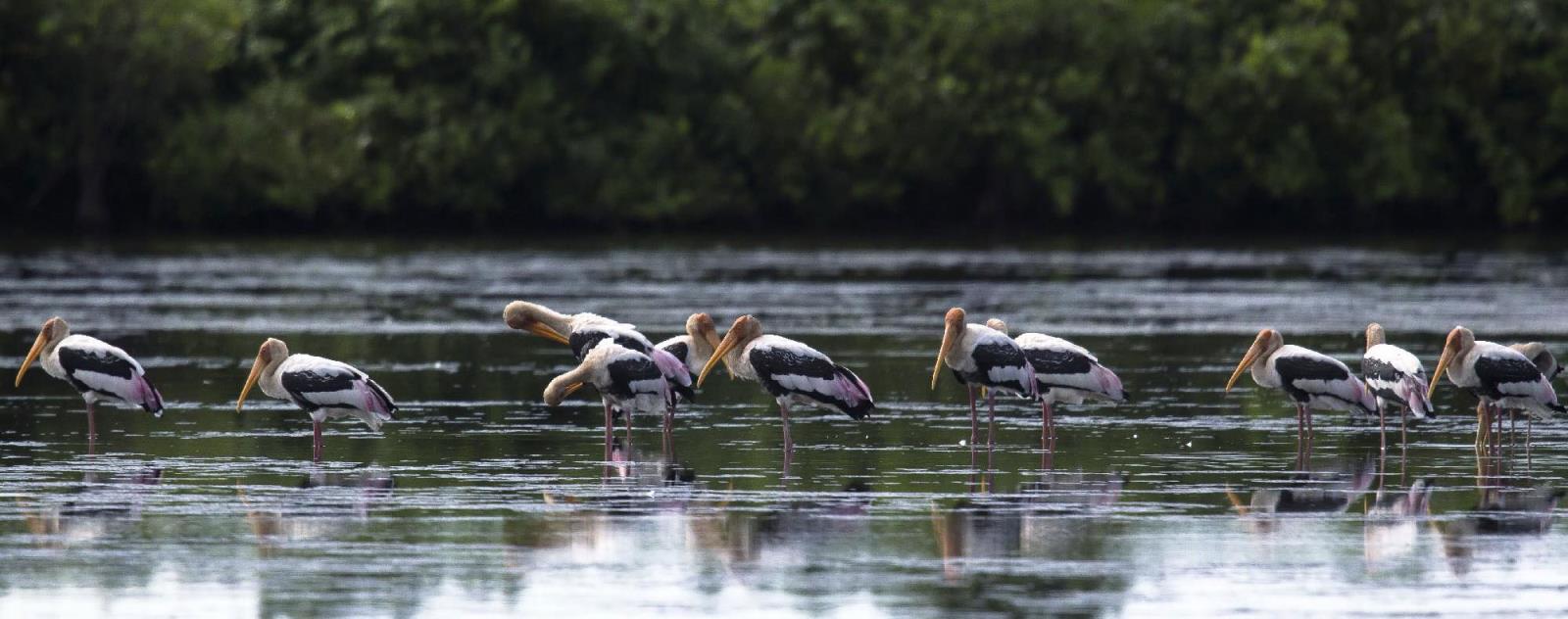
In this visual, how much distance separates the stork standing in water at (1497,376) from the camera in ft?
54.5

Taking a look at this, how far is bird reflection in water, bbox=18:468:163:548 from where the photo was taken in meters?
13.1

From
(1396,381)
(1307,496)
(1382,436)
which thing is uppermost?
(1396,381)

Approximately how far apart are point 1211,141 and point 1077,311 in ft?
159

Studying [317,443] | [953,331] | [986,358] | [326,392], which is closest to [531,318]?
[326,392]

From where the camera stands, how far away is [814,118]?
273 feet

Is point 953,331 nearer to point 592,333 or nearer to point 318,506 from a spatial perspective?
point 592,333

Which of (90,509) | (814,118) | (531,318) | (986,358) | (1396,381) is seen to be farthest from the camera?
(814,118)

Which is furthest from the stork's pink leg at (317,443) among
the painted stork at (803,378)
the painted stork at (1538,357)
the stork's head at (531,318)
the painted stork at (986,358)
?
the painted stork at (1538,357)

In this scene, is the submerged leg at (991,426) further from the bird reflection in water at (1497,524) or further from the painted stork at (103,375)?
the painted stork at (103,375)

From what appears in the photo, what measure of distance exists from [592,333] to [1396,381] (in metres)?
5.66

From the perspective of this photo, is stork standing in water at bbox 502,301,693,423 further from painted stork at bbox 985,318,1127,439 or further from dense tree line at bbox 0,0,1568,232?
dense tree line at bbox 0,0,1568,232

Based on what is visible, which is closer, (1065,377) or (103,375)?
(1065,377)

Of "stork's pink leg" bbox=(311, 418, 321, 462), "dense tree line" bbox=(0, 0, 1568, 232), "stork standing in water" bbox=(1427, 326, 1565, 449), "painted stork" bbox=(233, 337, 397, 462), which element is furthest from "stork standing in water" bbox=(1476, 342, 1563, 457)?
"dense tree line" bbox=(0, 0, 1568, 232)

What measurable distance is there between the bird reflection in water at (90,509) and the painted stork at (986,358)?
17.0 ft
